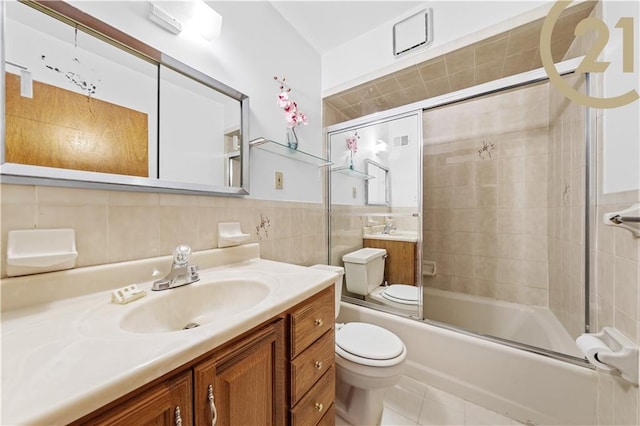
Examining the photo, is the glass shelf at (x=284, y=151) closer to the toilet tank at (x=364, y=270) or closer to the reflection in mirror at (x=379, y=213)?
the reflection in mirror at (x=379, y=213)

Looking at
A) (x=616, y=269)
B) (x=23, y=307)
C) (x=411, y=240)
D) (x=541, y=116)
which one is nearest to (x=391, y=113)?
(x=411, y=240)

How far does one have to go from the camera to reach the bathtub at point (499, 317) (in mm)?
1520

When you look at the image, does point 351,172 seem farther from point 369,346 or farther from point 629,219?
point 629,219

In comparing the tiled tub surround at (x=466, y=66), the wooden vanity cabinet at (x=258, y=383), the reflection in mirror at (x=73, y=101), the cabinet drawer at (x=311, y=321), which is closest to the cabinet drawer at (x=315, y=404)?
the wooden vanity cabinet at (x=258, y=383)

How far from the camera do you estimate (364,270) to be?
1.86 meters

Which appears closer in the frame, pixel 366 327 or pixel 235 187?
pixel 235 187

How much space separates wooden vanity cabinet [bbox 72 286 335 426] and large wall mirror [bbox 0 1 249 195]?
0.67 meters

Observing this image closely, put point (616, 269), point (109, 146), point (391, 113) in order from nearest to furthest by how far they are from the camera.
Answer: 1. point (109, 146)
2. point (616, 269)
3. point (391, 113)

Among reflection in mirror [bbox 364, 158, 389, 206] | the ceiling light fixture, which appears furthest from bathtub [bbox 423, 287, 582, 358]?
the ceiling light fixture

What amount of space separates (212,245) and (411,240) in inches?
53.9

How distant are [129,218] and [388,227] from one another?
1694mm

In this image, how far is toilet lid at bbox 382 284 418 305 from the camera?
1632 millimetres

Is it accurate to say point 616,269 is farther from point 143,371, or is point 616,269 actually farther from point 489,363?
point 143,371

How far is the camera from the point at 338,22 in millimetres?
1563
